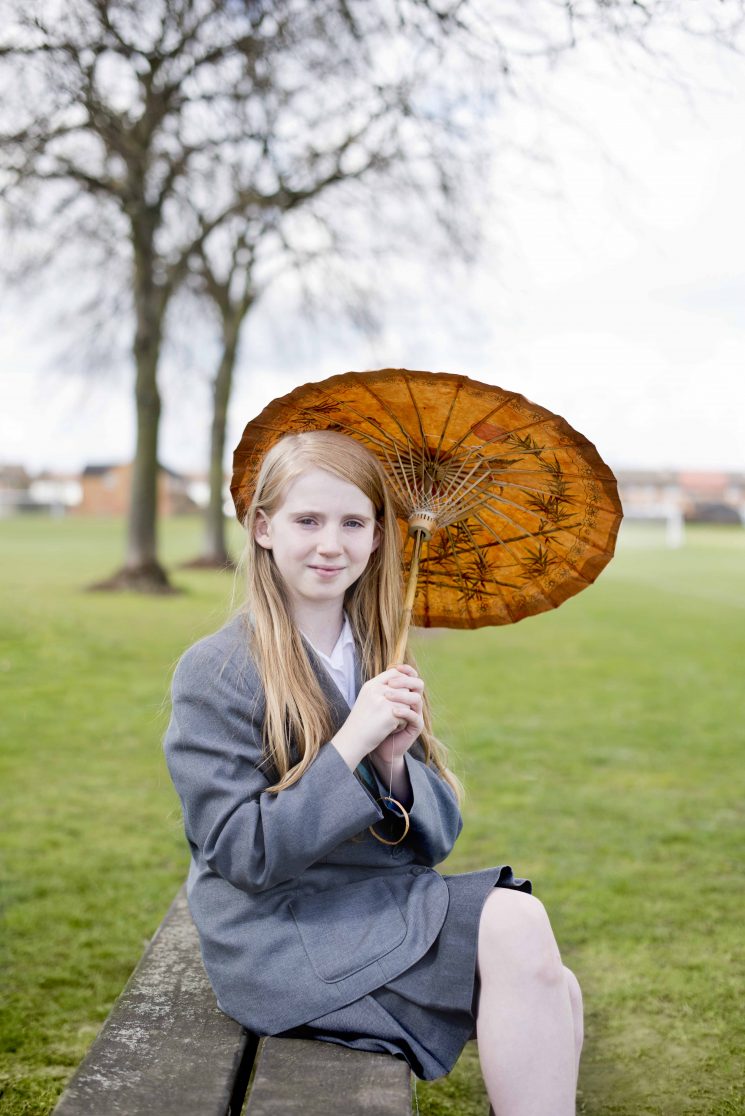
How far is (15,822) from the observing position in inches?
217

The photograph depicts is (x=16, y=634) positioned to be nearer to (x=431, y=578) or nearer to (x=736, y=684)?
(x=736, y=684)

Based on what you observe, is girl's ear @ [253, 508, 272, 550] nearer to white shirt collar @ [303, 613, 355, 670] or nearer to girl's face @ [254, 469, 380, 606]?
girl's face @ [254, 469, 380, 606]

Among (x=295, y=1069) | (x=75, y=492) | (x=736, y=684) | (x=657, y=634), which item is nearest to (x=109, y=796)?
(x=295, y=1069)

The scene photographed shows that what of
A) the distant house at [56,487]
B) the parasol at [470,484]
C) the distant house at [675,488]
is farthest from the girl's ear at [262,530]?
the distant house at [56,487]

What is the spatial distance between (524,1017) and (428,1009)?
8.1 inches

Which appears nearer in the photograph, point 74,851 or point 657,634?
point 74,851

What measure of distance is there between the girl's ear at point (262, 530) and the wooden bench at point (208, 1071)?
991mm

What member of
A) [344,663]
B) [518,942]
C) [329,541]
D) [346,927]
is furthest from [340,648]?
[518,942]

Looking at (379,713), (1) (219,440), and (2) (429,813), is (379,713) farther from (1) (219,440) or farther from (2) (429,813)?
(1) (219,440)

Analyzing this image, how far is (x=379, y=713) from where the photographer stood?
215 centimetres

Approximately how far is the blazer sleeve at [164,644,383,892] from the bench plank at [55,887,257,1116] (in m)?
0.32

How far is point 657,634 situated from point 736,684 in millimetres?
3496

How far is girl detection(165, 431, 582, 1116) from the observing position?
209cm

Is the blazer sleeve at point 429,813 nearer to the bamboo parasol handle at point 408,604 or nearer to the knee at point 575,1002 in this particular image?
the bamboo parasol handle at point 408,604
